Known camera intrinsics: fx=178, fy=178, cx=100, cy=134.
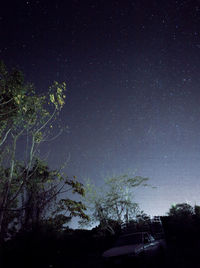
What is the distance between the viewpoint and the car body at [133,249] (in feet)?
24.0

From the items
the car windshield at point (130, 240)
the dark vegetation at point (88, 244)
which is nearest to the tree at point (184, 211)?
the dark vegetation at point (88, 244)

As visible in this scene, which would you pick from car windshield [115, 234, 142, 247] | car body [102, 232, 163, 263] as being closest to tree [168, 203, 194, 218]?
car body [102, 232, 163, 263]

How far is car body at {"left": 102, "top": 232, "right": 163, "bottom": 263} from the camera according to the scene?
24.0ft

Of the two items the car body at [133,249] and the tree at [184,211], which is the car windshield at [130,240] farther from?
the tree at [184,211]

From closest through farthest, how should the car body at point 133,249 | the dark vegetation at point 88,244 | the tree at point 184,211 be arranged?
the car body at point 133,249 → the dark vegetation at point 88,244 → the tree at point 184,211

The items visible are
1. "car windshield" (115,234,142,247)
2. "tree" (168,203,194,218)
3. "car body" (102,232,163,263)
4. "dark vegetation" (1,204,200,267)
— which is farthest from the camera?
"tree" (168,203,194,218)

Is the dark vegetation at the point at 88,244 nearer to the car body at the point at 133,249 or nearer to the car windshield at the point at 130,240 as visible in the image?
the car body at the point at 133,249

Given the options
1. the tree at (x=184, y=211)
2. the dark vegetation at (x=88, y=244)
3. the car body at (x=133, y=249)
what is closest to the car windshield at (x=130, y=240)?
the car body at (x=133, y=249)

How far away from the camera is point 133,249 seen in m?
7.42

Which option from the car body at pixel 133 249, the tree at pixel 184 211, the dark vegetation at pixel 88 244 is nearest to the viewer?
the car body at pixel 133 249

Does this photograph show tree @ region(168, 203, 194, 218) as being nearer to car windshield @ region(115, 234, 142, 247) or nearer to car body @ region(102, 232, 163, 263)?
car body @ region(102, 232, 163, 263)

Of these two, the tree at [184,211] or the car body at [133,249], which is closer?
the car body at [133,249]

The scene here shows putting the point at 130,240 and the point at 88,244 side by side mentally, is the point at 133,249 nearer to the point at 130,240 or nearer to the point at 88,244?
the point at 130,240

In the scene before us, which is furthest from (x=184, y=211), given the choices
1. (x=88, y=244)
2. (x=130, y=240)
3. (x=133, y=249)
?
(x=133, y=249)
